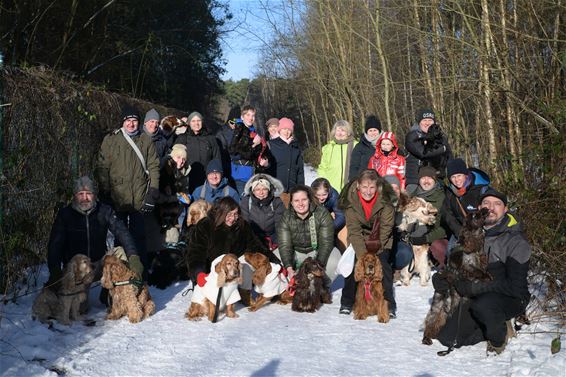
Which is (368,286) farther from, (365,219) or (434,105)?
(434,105)

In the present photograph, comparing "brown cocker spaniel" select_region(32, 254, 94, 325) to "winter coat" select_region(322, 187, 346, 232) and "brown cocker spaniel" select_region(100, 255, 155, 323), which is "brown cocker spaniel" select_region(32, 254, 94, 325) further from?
"winter coat" select_region(322, 187, 346, 232)

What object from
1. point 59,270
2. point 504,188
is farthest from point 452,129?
point 59,270

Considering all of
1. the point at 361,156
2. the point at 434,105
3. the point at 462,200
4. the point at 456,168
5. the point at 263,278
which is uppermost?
the point at 434,105

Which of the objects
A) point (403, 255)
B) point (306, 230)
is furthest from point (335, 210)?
point (403, 255)

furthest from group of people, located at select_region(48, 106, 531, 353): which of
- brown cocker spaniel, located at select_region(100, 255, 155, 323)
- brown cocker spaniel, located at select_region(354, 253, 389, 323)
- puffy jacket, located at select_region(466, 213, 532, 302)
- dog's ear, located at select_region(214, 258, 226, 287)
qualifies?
dog's ear, located at select_region(214, 258, 226, 287)

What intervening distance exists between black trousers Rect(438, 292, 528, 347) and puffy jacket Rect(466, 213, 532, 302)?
70 mm

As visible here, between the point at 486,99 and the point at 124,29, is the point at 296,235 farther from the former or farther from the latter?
the point at 124,29

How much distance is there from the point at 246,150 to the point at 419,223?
271cm

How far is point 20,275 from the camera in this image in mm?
6875

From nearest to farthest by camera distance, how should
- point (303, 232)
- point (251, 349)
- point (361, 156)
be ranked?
point (251, 349)
point (303, 232)
point (361, 156)

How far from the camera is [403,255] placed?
7.95 m

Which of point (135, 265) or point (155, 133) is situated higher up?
point (155, 133)

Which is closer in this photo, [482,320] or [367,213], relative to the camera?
[482,320]

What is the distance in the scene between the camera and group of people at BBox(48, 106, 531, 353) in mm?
5332
